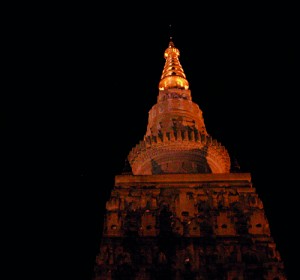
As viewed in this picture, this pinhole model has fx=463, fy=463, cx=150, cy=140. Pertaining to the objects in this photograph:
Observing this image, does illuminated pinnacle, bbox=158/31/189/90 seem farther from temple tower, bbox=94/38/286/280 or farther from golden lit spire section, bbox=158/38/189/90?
temple tower, bbox=94/38/286/280

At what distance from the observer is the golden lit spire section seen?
28.3 meters

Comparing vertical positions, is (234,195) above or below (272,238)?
above

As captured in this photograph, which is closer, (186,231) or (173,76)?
(186,231)

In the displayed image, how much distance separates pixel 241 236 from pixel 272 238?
3.77 feet

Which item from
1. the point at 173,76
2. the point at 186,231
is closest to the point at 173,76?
the point at 173,76

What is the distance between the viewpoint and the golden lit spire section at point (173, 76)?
28328mm

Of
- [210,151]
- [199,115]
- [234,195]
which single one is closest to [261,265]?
[234,195]

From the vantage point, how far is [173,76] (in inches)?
1133

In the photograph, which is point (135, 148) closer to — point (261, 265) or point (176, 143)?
point (176, 143)

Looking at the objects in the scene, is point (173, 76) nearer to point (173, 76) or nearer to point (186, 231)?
point (173, 76)

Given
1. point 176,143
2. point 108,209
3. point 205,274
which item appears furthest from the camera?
point 176,143

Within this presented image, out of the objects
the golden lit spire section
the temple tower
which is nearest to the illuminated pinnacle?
the golden lit spire section

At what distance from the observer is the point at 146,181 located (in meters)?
19.2

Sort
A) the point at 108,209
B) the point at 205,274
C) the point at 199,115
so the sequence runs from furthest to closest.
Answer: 1. the point at 199,115
2. the point at 108,209
3. the point at 205,274
